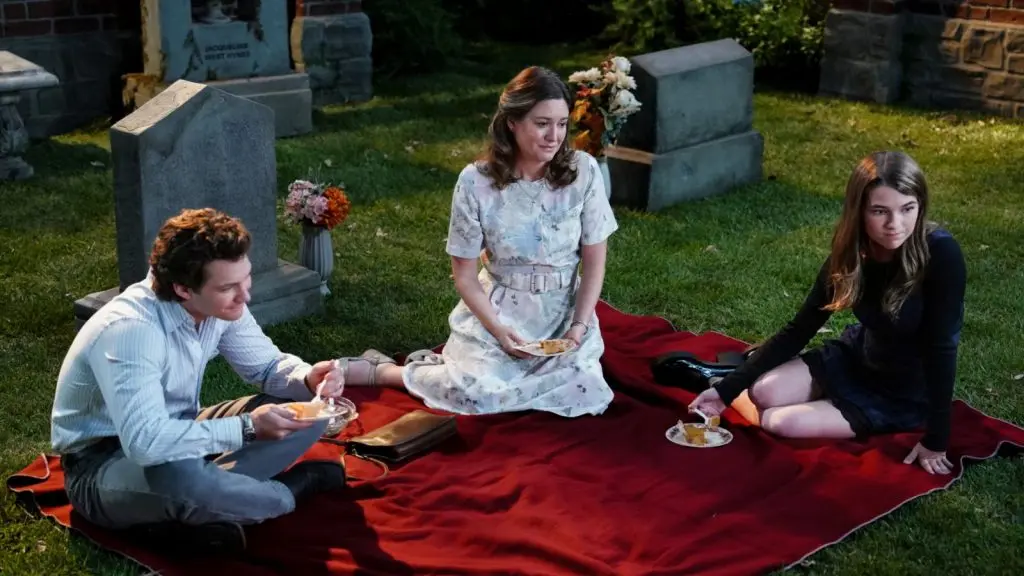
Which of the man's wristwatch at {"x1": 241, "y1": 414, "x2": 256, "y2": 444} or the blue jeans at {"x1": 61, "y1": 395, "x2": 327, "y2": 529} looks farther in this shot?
the man's wristwatch at {"x1": 241, "y1": 414, "x2": 256, "y2": 444}

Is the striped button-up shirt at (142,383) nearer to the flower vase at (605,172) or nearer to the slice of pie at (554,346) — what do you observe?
the slice of pie at (554,346)

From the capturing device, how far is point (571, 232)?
5.12 meters

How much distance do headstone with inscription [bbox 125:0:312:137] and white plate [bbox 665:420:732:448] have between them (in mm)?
5198

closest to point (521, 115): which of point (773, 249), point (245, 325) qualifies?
point (245, 325)

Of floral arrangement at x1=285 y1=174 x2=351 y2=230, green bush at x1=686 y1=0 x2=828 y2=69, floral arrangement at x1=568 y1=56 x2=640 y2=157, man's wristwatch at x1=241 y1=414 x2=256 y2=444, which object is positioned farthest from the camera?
green bush at x1=686 y1=0 x2=828 y2=69

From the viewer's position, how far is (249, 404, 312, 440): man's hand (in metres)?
3.95

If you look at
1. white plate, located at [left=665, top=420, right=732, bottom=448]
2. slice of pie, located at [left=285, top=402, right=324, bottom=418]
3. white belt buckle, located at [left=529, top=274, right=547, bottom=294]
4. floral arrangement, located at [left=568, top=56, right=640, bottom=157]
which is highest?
floral arrangement, located at [left=568, top=56, right=640, bottom=157]

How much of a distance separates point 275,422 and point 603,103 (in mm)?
3989

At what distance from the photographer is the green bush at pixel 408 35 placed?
11805mm

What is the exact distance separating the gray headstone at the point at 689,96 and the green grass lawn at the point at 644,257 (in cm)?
43

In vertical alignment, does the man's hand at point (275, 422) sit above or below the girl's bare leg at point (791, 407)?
above

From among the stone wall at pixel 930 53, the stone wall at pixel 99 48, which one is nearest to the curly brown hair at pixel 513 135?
the stone wall at pixel 99 48

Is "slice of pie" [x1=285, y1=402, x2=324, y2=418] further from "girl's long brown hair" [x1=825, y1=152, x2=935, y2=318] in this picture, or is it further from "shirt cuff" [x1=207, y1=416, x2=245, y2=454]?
"girl's long brown hair" [x1=825, y1=152, x2=935, y2=318]

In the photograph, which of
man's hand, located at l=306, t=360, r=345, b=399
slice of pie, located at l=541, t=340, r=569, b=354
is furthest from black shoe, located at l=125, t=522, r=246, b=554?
slice of pie, located at l=541, t=340, r=569, b=354
